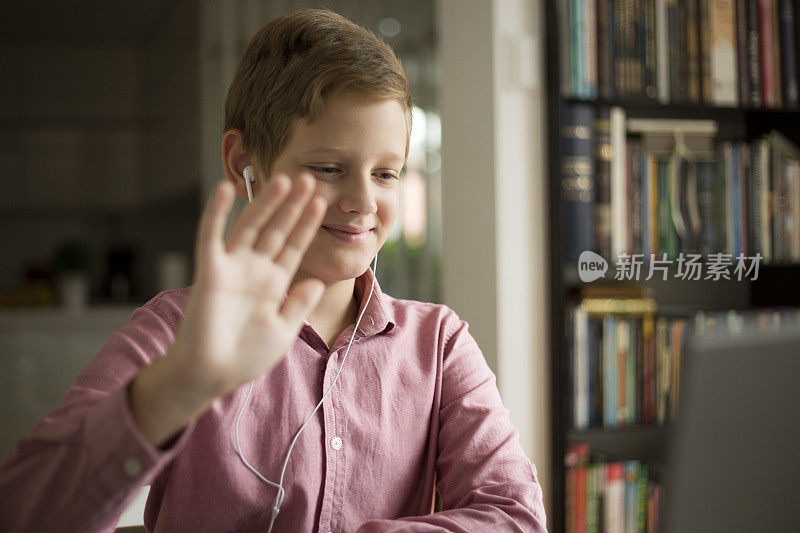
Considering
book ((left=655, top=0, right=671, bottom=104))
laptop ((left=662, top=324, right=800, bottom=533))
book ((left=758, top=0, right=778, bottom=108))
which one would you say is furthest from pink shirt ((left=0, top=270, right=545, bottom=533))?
book ((left=758, top=0, right=778, bottom=108))

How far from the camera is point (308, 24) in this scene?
0.90 metres

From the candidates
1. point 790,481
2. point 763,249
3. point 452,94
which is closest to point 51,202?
point 452,94

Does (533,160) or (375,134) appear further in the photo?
(533,160)

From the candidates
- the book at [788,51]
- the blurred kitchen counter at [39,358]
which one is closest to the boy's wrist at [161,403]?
the book at [788,51]

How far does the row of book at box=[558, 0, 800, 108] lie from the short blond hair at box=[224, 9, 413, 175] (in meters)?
0.99

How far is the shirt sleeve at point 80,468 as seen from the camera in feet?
1.90

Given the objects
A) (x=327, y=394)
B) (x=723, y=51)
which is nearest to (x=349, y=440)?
(x=327, y=394)

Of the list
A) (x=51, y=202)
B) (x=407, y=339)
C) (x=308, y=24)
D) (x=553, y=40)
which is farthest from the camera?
(x=51, y=202)

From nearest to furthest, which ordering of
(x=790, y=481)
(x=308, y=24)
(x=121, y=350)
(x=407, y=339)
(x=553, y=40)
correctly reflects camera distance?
(x=790, y=481), (x=121, y=350), (x=308, y=24), (x=407, y=339), (x=553, y=40)

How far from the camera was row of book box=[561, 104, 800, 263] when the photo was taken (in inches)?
70.9

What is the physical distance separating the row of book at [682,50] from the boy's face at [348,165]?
1038mm

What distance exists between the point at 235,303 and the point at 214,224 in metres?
0.06

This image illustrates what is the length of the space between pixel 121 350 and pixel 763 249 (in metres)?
1.67

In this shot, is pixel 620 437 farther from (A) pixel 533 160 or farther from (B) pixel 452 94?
(B) pixel 452 94
